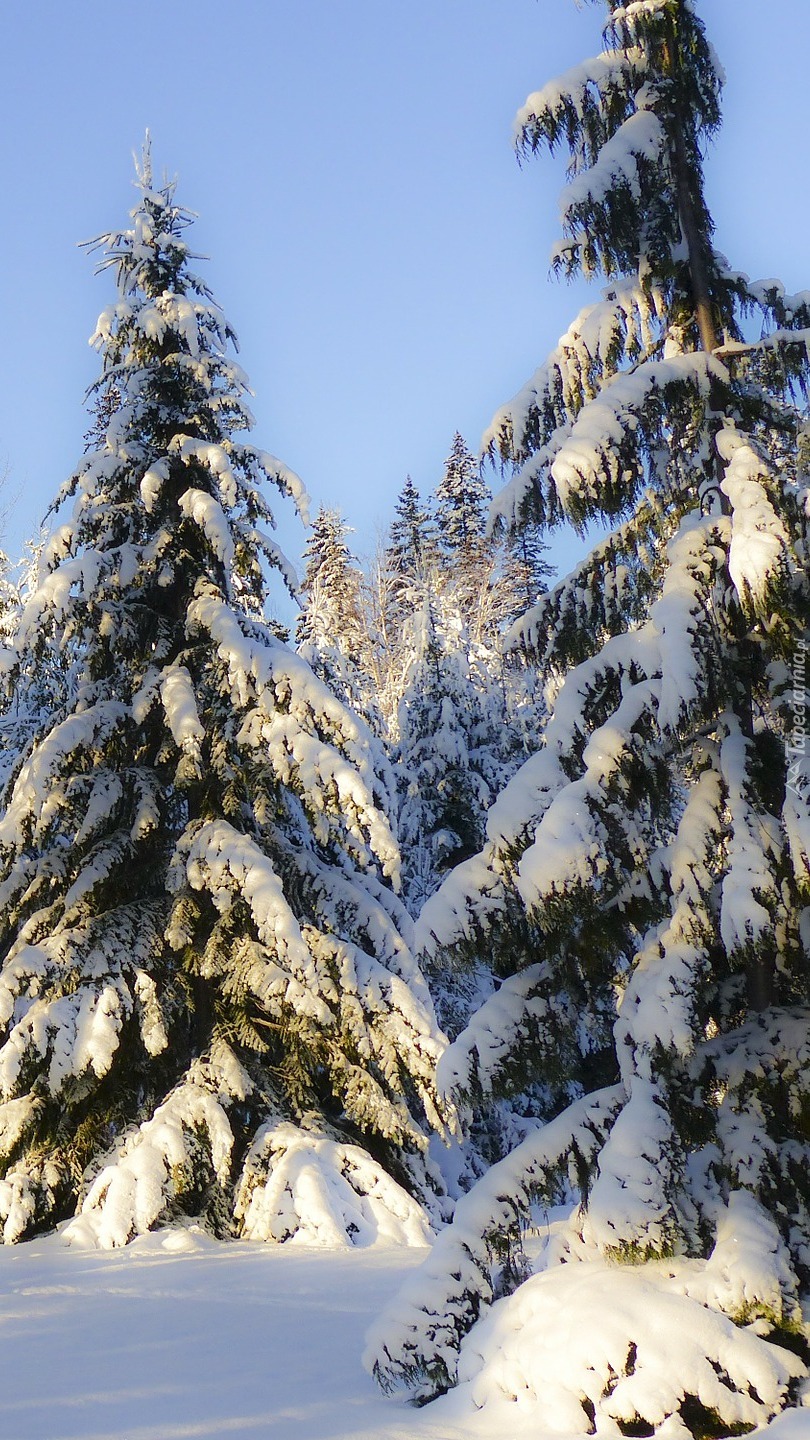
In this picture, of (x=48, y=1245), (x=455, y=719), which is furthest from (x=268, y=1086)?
(x=455, y=719)

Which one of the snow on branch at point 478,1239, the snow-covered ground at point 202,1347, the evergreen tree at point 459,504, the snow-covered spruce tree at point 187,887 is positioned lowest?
the snow-covered ground at point 202,1347

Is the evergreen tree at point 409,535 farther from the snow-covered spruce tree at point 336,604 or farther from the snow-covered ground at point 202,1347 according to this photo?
the snow-covered ground at point 202,1347

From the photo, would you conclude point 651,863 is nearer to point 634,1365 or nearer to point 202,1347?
point 634,1365

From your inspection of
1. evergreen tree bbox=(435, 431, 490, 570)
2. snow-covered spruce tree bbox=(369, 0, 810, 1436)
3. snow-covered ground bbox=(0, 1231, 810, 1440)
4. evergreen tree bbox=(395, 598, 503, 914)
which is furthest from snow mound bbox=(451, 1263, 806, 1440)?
evergreen tree bbox=(435, 431, 490, 570)

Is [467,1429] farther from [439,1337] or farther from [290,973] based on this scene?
[290,973]

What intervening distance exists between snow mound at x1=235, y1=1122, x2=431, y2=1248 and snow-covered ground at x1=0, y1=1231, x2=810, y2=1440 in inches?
10.7

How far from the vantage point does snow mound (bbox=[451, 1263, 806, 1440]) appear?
14.3 feet

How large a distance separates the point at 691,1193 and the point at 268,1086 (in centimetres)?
581

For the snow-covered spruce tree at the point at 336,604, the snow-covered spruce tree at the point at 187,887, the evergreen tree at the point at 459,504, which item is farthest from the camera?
the evergreen tree at the point at 459,504

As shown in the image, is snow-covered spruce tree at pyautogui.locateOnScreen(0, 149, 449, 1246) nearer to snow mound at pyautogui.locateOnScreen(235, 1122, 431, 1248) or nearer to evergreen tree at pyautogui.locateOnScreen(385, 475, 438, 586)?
snow mound at pyautogui.locateOnScreen(235, 1122, 431, 1248)

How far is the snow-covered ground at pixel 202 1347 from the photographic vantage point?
4.66 m

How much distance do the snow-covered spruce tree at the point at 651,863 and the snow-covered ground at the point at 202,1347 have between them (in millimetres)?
417

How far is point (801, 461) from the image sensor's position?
6.34 m

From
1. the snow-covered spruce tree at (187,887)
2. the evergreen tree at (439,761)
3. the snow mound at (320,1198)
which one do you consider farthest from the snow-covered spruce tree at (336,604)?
the snow mound at (320,1198)
